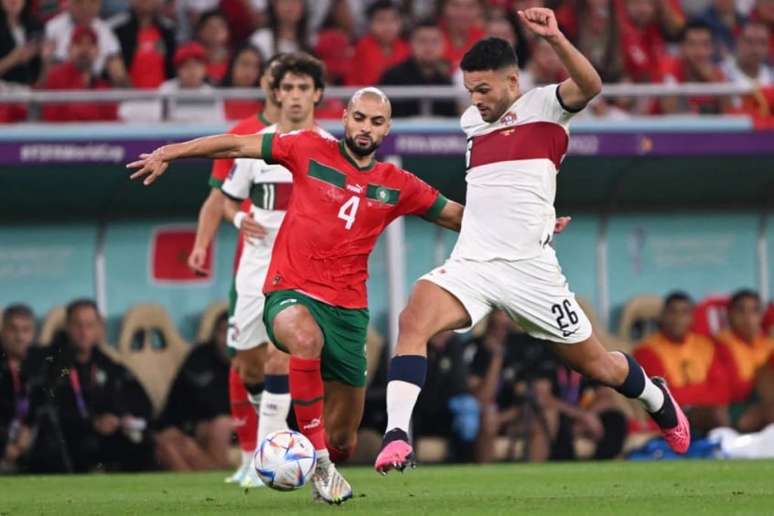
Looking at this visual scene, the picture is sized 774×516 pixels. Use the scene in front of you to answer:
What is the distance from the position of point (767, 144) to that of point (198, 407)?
5585mm

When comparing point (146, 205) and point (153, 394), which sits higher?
point (146, 205)

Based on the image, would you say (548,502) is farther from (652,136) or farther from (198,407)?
(652,136)

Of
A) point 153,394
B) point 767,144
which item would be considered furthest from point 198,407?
point 767,144

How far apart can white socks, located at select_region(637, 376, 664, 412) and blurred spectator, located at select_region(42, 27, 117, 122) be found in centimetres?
670

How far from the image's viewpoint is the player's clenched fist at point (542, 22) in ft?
27.3

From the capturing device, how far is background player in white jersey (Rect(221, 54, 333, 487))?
1071 cm

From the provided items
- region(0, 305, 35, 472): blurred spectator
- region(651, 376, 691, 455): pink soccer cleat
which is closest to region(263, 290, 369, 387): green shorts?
region(651, 376, 691, 455): pink soccer cleat

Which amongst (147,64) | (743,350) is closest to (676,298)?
(743,350)

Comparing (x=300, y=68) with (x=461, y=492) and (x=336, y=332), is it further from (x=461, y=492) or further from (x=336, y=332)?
(x=461, y=492)

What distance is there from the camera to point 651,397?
31.1 feet

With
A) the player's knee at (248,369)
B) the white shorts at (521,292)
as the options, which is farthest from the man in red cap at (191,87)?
the white shorts at (521,292)

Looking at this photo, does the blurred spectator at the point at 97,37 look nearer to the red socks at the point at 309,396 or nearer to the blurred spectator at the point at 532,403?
the blurred spectator at the point at 532,403

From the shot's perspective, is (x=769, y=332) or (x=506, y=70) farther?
(x=769, y=332)

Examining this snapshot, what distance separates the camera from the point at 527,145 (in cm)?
905
